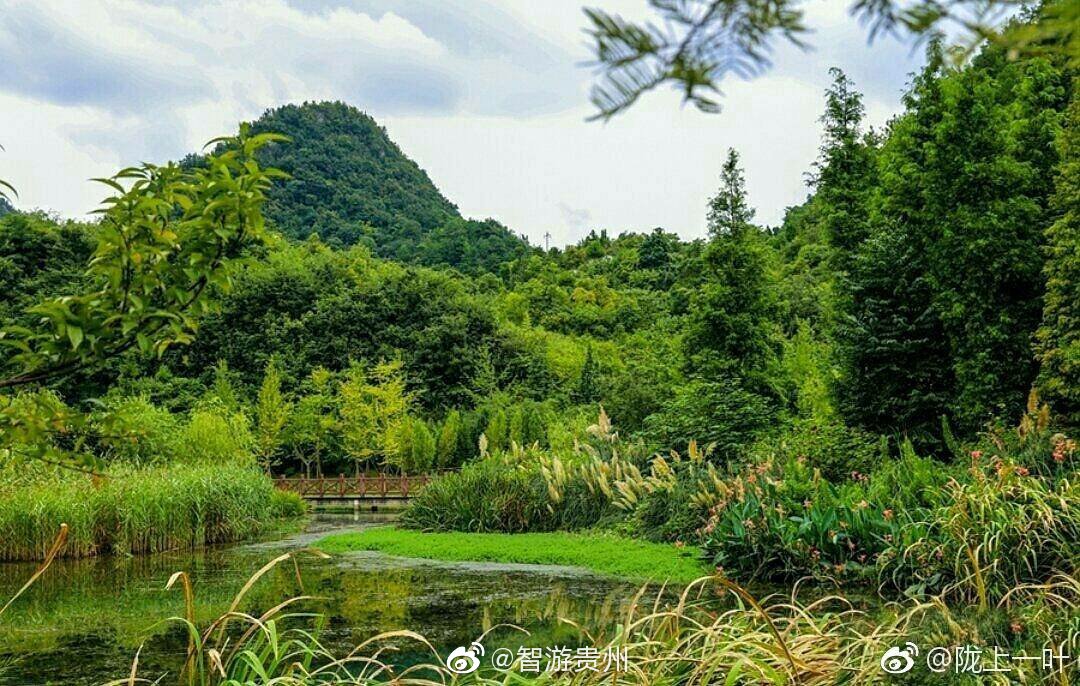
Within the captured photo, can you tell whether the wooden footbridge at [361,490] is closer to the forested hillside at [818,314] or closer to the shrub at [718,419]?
the forested hillside at [818,314]

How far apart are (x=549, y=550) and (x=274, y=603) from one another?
12.8ft

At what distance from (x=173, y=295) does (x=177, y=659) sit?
4502 millimetres

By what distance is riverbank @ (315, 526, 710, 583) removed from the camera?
949 cm

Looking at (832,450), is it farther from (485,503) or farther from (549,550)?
(485,503)

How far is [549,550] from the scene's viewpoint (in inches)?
440

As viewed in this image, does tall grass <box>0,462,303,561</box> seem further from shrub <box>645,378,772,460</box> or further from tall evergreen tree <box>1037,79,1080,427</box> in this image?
tall evergreen tree <box>1037,79,1080,427</box>

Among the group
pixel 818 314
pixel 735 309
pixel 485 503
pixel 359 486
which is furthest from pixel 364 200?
pixel 485 503

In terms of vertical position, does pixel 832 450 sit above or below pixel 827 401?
below

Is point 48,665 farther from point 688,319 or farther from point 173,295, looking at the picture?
point 688,319

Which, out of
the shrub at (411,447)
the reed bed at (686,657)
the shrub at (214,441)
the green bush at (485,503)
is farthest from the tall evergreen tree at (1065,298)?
the shrub at (411,447)

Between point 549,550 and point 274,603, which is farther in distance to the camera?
point 549,550

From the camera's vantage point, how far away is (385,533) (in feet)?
45.8

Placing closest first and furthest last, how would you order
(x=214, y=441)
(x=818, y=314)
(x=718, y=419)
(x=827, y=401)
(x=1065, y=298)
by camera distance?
(x=1065, y=298), (x=718, y=419), (x=827, y=401), (x=214, y=441), (x=818, y=314)

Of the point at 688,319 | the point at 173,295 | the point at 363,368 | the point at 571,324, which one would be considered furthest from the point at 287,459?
the point at 173,295
